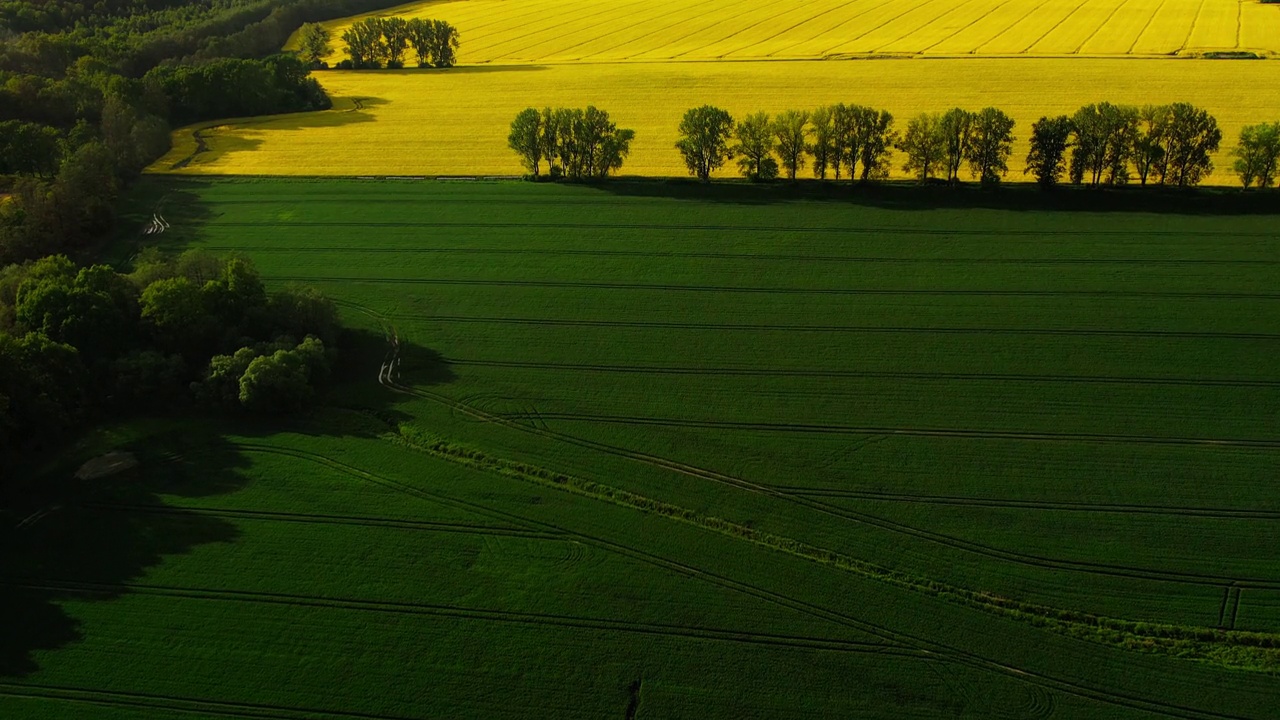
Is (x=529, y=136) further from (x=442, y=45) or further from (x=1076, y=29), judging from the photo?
(x=1076, y=29)

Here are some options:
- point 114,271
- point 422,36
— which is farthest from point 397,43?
point 114,271

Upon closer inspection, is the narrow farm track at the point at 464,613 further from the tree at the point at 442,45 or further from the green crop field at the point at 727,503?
the tree at the point at 442,45

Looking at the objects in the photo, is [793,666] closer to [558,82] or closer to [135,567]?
[135,567]

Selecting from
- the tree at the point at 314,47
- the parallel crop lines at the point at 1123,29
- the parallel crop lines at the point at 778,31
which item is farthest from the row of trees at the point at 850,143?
Result: the tree at the point at 314,47

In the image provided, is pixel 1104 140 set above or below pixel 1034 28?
below

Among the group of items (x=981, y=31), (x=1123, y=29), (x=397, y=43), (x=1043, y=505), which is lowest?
(x=1043, y=505)

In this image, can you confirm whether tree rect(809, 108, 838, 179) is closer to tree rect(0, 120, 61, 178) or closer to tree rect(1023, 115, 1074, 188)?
tree rect(1023, 115, 1074, 188)

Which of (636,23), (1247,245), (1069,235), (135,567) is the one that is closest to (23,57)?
(636,23)
